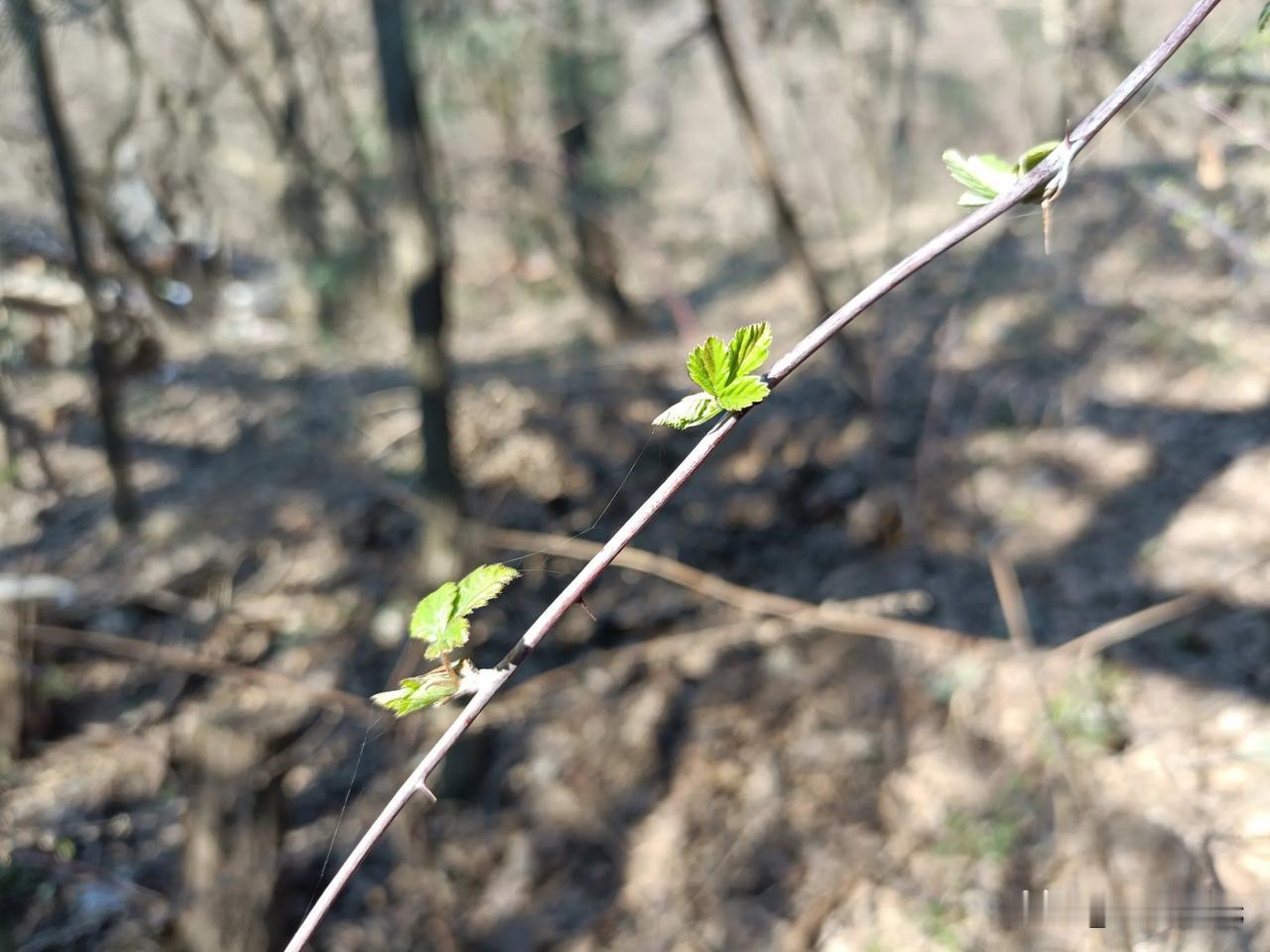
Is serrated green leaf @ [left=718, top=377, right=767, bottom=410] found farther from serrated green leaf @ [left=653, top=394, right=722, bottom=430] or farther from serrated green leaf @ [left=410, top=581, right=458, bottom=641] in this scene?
serrated green leaf @ [left=410, top=581, right=458, bottom=641]

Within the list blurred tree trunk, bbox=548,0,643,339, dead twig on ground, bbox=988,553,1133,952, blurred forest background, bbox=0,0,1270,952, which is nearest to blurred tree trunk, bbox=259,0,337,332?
blurred forest background, bbox=0,0,1270,952

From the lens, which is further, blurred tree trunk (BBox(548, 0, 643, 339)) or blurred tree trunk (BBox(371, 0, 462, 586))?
blurred tree trunk (BBox(548, 0, 643, 339))

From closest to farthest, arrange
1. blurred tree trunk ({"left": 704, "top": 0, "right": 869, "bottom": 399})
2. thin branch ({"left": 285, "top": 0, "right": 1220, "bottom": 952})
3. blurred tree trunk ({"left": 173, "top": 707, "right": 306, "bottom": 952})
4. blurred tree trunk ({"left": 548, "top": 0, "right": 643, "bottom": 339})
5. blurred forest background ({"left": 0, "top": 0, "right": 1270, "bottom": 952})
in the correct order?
thin branch ({"left": 285, "top": 0, "right": 1220, "bottom": 952}) < blurred tree trunk ({"left": 173, "top": 707, "right": 306, "bottom": 952}) < blurred forest background ({"left": 0, "top": 0, "right": 1270, "bottom": 952}) < blurred tree trunk ({"left": 704, "top": 0, "right": 869, "bottom": 399}) < blurred tree trunk ({"left": 548, "top": 0, "right": 643, "bottom": 339})

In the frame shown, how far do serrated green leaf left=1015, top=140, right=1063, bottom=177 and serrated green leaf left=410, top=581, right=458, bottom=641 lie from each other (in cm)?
56

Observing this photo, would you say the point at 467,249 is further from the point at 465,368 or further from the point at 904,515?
the point at 904,515

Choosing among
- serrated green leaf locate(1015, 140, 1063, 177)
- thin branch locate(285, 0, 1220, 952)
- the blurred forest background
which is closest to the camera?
thin branch locate(285, 0, 1220, 952)

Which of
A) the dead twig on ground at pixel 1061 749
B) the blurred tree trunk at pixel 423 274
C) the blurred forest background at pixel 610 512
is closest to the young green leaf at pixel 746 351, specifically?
the blurred forest background at pixel 610 512

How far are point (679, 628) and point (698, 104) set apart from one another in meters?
12.6

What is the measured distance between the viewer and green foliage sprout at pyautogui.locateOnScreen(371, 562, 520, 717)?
2.34 feet

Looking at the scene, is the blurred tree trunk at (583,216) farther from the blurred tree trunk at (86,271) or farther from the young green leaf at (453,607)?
the young green leaf at (453,607)

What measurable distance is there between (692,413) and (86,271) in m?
5.62

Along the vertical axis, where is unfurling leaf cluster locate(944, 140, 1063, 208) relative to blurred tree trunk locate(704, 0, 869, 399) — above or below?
below

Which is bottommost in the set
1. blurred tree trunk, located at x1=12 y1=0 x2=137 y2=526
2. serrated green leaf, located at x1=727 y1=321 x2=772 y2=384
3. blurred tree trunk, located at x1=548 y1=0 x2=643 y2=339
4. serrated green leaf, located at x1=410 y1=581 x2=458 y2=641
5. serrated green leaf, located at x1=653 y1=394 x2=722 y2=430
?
serrated green leaf, located at x1=410 y1=581 x2=458 y2=641

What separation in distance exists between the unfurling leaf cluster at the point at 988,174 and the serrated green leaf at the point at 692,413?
0.27 meters
